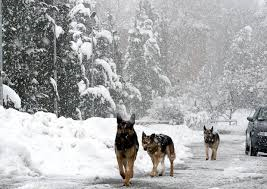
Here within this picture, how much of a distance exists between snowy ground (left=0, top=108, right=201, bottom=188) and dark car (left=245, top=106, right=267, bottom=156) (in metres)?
3.03

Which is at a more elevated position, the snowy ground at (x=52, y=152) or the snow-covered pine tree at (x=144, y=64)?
the snow-covered pine tree at (x=144, y=64)

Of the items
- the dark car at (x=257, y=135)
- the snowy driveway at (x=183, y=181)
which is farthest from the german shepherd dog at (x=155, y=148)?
the dark car at (x=257, y=135)

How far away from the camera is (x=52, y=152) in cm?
1352

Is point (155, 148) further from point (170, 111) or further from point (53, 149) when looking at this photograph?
point (170, 111)

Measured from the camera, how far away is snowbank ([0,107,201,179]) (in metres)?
12.1

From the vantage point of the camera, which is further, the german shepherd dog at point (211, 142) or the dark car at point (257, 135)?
the dark car at point (257, 135)

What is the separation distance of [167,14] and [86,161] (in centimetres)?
8709

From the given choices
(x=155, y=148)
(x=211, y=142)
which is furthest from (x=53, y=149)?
(x=211, y=142)

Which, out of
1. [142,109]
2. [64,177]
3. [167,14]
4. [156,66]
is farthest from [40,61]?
[167,14]

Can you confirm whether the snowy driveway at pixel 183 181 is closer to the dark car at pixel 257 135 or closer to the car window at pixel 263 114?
the dark car at pixel 257 135

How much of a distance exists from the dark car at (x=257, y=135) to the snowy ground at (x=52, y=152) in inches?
119

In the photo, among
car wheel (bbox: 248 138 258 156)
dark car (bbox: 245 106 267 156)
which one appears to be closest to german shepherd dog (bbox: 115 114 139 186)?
dark car (bbox: 245 106 267 156)

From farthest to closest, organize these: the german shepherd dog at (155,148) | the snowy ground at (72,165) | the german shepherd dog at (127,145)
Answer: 1. the german shepherd dog at (155,148)
2. the snowy ground at (72,165)
3. the german shepherd dog at (127,145)

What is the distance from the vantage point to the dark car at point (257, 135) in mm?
18703
